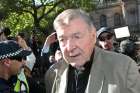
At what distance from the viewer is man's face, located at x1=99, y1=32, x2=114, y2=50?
5.95m

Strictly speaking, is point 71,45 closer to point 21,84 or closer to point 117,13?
point 21,84

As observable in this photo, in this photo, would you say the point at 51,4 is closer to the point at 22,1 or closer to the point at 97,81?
the point at 22,1

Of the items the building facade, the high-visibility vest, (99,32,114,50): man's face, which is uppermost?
the high-visibility vest

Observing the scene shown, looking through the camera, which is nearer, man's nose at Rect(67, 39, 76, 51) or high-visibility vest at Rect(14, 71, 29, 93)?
man's nose at Rect(67, 39, 76, 51)

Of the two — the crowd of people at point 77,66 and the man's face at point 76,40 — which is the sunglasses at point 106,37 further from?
the man's face at point 76,40

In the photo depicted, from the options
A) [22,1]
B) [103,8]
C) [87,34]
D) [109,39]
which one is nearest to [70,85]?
[87,34]

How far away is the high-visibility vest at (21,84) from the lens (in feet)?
12.2

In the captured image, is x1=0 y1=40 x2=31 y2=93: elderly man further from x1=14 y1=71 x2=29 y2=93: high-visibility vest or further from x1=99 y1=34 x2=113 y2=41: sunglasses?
x1=99 y1=34 x2=113 y2=41: sunglasses

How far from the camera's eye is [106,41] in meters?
5.95

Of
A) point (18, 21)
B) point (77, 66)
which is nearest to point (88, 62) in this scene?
point (77, 66)

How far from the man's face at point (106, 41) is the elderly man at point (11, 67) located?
2.27 meters

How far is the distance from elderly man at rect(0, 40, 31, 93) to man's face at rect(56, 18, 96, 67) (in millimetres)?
455

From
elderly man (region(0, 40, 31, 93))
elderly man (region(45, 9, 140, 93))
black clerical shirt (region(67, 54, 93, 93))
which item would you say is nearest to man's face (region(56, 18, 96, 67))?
elderly man (region(45, 9, 140, 93))

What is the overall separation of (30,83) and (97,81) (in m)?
0.71
